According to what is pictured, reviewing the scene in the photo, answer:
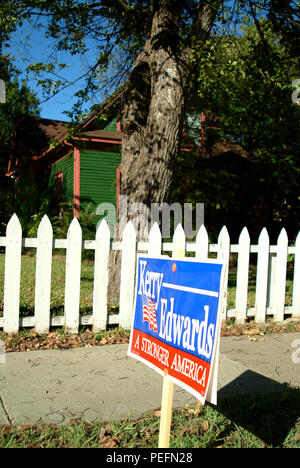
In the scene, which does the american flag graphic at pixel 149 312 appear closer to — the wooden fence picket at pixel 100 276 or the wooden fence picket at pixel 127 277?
the wooden fence picket at pixel 100 276

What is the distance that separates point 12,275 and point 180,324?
2792 mm

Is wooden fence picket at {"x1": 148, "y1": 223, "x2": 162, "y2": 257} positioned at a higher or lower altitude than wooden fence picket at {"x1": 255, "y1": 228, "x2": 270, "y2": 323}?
higher

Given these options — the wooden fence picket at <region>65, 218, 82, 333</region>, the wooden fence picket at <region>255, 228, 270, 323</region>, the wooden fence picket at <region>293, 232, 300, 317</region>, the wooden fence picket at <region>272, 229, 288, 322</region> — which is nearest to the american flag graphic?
the wooden fence picket at <region>65, 218, 82, 333</region>

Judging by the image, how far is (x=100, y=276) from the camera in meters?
4.88

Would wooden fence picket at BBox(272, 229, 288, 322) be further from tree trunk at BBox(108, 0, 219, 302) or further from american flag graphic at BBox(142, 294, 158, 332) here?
american flag graphic at BBox(142, 294, 158, 332)

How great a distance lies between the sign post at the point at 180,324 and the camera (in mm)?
2070

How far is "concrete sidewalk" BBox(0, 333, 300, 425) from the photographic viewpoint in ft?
9.66

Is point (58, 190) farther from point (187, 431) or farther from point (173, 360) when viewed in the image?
point (173, 360)

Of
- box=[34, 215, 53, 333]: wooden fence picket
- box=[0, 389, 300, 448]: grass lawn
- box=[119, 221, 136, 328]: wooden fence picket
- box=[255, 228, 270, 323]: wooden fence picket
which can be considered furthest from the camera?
box=[255, 228, 270, 323]: wooden fence picket

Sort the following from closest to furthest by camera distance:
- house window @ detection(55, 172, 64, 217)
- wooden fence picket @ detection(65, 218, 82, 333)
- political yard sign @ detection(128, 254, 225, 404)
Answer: political yard sign @ detection(128, 254, 225, 404) < wooden fence picket @ detection(65, 218, 82, 333) < house window @ detection(55, 172, 64, 217)

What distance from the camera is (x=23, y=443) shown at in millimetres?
2471

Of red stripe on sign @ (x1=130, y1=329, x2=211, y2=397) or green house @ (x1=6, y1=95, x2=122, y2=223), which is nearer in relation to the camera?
red stripe on sign @ (x1=130, y1=329, x2=211, y2=397)

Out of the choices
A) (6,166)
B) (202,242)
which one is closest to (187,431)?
(202,242)
